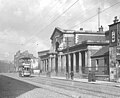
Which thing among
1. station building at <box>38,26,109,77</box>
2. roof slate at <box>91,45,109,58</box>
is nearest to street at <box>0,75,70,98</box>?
roof slate at <box>91,45,109,58</box>

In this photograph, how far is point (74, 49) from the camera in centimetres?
6638

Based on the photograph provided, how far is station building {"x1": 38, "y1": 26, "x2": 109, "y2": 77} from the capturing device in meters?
58.4

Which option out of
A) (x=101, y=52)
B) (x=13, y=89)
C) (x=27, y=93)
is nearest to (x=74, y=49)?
(x=101, y=52)

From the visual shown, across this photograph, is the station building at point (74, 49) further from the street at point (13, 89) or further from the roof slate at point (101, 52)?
the street at point (13, 89)

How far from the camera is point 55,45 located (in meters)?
86.7

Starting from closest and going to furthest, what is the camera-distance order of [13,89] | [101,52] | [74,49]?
[13,89] → [101,52] → [74,49]

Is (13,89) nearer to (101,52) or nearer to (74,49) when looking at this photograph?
(101,52)

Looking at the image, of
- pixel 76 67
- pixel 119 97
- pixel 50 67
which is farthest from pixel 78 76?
pixel 119 97

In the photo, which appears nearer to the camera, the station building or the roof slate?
the roof slate

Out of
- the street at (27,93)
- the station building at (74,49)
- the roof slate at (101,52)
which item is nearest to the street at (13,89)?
the street at (27,93)

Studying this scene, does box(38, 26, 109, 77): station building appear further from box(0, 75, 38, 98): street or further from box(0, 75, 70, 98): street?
box(0, 75, 70, 98): street

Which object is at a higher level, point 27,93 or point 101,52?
point 101,52

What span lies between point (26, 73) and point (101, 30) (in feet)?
108

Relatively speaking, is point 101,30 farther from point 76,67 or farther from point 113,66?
point 113,66
